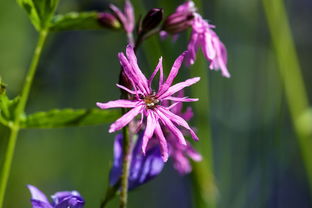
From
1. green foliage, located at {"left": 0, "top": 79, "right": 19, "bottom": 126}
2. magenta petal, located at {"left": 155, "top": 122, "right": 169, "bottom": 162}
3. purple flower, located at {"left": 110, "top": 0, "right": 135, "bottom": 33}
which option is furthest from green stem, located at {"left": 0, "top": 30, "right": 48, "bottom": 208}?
magenta petal, located at {"left": 155, "top": 122, "right": 169, "bottom": 162}

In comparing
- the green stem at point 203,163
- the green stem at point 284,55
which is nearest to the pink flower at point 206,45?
the green stem at point 203,163

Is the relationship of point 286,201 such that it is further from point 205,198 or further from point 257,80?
point 205,198

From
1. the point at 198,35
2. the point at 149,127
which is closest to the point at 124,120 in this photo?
the point at 149,127

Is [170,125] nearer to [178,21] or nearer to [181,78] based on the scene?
[178,21]

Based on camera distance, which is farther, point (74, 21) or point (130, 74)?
point (74, 21)

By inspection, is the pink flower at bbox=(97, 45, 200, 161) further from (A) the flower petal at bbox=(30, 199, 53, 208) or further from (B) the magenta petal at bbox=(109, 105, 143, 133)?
→ (A) the flower petal at bbox=(30, 199, 53, 208)

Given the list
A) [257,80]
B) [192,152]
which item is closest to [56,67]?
[257,80]

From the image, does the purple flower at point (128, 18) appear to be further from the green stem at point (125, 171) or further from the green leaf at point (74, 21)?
the green stem at point (125, 171)
